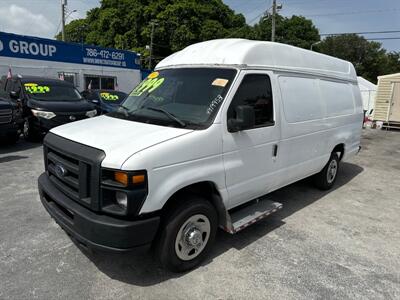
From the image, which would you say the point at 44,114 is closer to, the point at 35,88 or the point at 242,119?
the point at 35,88

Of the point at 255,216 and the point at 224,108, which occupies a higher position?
the point at 224,108

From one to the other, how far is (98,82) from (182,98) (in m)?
18.3

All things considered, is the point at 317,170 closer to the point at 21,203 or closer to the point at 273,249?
the point at 273,249

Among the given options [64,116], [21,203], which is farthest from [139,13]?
[21,203]

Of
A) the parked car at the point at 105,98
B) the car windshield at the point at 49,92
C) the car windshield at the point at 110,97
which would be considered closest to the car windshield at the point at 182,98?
the car windshield at the point at 49,92

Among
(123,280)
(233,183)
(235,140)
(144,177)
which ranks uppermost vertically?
(235,140)

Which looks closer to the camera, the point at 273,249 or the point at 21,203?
the point at 273,249

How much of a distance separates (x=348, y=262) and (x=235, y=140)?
1920 mm

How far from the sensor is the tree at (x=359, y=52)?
156 feet

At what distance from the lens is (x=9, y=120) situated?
8.00 metres

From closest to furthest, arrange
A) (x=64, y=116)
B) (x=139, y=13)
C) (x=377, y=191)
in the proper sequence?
(x=377, y=191) < (x=64, y=116) < (x=139, y=13)

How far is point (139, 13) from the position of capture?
3591cm

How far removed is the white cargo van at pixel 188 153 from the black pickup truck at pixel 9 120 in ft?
17.3

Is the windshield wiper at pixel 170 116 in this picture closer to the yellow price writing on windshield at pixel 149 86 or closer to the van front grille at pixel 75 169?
the yellow price writing on windshield at pixel 149 86
